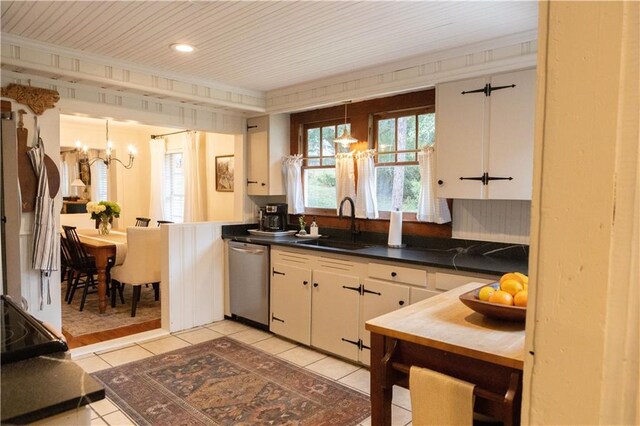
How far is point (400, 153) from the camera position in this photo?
3.72m

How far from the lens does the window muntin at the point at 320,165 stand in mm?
4316

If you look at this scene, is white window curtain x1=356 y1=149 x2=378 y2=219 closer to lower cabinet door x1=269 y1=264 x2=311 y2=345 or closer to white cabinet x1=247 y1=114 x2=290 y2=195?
lower cabinet door x1=269 y1=264 x2=311 y2=345

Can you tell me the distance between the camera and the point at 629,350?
0.58m

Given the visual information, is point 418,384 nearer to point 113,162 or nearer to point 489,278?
point 489,278

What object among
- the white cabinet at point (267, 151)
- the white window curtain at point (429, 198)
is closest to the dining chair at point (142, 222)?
the white cabinet at point (267, 151)

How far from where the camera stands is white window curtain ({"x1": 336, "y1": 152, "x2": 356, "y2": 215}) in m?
4.01

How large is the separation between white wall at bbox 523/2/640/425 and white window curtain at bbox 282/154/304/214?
388cm

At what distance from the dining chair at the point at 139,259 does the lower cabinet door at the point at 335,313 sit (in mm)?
1982

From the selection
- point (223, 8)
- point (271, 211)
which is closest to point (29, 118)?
point (223, 8)

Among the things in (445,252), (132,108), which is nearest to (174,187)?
(132,108)

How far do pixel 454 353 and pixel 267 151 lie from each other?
337 centimetres

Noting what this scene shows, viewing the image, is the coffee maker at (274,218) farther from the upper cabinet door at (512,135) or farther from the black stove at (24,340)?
the black stove at (24,340)

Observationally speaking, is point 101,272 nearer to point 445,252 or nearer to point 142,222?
point 142,222

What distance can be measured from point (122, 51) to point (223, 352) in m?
2.48
